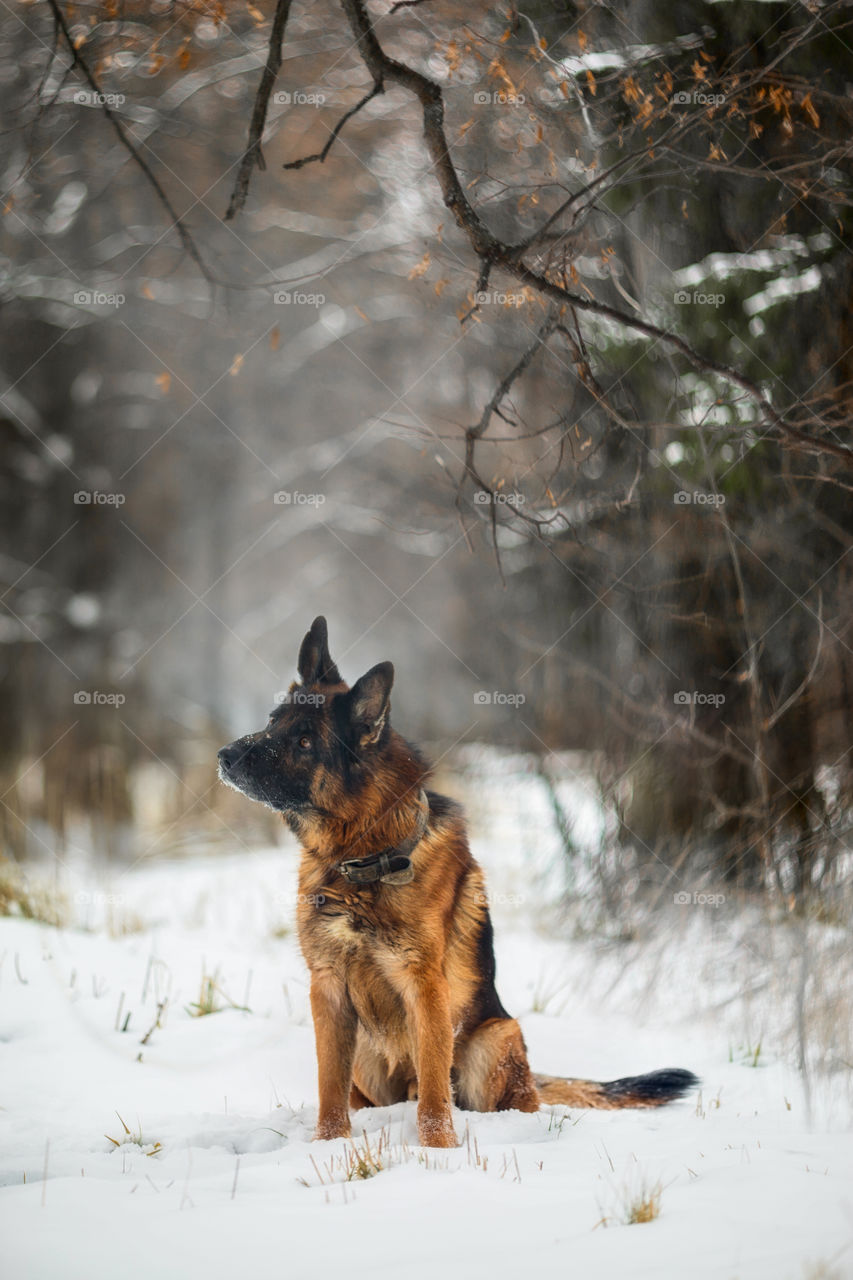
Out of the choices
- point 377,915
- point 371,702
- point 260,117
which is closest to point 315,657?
point 371,702

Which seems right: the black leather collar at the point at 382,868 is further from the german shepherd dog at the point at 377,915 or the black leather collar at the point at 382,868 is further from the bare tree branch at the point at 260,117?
the bare tree branch at the point at 260,117

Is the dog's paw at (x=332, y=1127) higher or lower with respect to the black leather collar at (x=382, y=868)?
lower

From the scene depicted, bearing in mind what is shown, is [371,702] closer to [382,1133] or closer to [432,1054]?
[432,1054]

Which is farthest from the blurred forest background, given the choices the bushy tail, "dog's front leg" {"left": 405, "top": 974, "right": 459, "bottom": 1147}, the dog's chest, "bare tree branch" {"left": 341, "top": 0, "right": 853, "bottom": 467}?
"dog's front leg" {"left": 405, "top": 974, "right": 459, "bottom": 1147}

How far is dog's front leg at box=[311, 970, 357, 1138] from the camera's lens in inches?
81.6

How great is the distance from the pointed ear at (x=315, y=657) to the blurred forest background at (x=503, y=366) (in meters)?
0.68

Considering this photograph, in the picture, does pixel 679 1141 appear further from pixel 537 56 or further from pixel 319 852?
pixel 537 56

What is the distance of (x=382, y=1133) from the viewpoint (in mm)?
1948

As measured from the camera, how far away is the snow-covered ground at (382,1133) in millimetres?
1542

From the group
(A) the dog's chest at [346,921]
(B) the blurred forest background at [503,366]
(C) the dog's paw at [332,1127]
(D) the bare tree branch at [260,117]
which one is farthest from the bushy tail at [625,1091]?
(D) the bare tree branch at [260,117]

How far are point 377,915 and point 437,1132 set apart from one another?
505mm

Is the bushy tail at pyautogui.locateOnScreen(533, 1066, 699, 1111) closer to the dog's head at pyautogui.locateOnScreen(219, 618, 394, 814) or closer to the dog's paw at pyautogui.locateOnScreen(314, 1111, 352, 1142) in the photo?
the dog's paw at pyautogui.locateOnScreen(314, 1111, 352, 1142)

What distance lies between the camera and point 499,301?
3.14 m

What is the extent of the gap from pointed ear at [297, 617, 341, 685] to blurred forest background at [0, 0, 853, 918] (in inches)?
26.7
